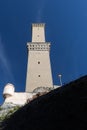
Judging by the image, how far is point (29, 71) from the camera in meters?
47.5

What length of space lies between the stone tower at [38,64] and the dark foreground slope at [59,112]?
28.4m

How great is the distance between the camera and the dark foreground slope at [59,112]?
37.1 ft

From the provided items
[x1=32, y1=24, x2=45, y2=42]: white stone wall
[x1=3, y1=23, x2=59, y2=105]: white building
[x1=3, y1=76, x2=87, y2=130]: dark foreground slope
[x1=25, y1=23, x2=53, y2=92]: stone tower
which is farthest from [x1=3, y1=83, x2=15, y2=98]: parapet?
[x1=32, y1=24, x2=45, y2=42]: white stone wall

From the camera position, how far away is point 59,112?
41.9 ft

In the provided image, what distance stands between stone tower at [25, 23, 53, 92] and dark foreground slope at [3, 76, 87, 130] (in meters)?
28.4

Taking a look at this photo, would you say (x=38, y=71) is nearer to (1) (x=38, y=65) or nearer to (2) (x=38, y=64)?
(1) (x=38, y=65)

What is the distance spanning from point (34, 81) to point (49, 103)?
31.3 metres

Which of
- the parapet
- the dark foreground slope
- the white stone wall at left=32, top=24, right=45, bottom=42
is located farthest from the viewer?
the white stone wall at left=32, top=24, right=45, bottom=42

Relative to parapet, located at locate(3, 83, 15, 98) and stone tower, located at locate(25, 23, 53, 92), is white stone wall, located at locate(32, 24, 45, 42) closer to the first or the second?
stone tower, located at locate(25, 23, 53, 92)

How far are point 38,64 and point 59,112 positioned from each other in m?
36.4

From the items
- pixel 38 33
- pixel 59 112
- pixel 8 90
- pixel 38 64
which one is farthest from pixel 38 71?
pixel 59 112

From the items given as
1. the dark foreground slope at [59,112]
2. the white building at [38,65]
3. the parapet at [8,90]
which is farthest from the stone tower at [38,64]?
the dark foreground slope at [59,112]

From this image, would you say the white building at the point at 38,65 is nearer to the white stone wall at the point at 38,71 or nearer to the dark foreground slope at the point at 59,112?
the white stone wall at the point at 38,71

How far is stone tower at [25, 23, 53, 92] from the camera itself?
149 feet
